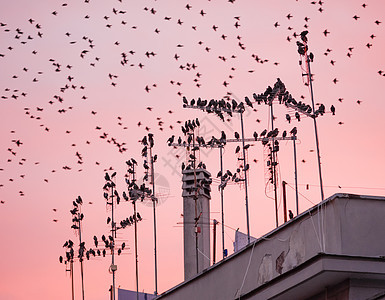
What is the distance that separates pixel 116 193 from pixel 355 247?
96.9ft

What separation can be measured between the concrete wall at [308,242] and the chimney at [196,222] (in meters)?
13.1

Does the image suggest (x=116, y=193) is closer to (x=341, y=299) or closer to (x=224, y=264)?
(x=224, y=264)

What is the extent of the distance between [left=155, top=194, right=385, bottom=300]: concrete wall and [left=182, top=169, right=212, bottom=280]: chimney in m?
13.1

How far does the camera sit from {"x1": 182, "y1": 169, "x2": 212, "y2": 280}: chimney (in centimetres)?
4206

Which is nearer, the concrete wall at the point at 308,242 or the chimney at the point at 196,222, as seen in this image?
the concrete wall at the point at 308,242

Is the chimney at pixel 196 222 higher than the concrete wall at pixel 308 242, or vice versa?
the chimney at pixel 196 222

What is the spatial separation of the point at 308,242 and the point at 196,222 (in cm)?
1773

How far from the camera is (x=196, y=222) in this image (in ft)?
135

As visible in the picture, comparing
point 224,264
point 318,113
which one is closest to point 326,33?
point 318,113

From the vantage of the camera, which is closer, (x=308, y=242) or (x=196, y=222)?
(x=308, y=242)

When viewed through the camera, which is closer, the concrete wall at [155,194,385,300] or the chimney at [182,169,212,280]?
the concrete wall at [155,194,385,300]

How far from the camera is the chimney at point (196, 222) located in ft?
138

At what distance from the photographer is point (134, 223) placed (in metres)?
50.1

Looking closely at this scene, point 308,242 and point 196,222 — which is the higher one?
point 196,222
